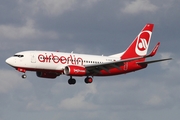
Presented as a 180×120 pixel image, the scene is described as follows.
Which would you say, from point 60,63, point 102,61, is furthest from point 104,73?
point 60,63

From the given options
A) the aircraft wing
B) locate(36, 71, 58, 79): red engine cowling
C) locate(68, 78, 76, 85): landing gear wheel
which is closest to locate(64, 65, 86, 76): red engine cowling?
the aircraft wing

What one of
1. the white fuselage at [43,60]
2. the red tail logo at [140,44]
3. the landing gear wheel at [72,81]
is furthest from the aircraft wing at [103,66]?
the red tail logo at [140,44]

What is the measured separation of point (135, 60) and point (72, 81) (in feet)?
38.6

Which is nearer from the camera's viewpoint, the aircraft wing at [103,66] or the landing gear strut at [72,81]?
the aircraft wing at [103,66]

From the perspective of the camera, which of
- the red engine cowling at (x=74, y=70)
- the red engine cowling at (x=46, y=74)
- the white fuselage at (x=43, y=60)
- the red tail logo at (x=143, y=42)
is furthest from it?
the red tail logo at (x=143, y=42)

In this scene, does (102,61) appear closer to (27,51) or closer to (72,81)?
(72,81)

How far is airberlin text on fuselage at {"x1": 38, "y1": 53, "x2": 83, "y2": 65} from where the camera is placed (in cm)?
9606

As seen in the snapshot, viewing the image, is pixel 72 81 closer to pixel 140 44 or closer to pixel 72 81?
pixel 72 81

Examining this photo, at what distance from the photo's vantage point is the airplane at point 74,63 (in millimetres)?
95562

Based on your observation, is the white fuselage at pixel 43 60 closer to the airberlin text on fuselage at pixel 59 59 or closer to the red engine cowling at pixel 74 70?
the airberlin text on fuselage at pixel 59 59

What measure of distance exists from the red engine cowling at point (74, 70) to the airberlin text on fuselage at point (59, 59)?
1.44m

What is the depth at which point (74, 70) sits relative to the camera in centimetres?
9688

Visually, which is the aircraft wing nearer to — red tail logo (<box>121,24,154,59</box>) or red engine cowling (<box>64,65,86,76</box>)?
red engine cowling (<box>64,65,86,76</box>)

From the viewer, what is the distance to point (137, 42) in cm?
11200
